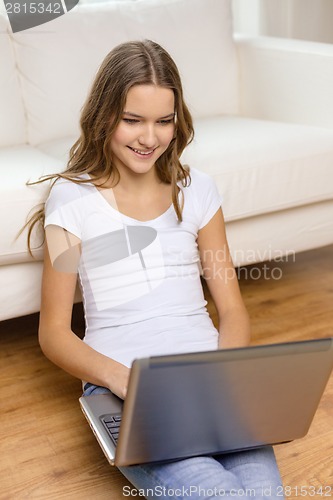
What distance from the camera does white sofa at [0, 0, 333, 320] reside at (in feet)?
5.72

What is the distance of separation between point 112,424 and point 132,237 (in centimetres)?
38

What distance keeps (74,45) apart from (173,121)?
0.78 metres

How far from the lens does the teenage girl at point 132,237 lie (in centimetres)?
135

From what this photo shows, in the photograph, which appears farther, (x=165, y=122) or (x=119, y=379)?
(x=165, y=122)

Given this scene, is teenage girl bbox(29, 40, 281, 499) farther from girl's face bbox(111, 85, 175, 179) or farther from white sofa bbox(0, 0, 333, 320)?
white sofa bbox(0, 0, 333, 320)

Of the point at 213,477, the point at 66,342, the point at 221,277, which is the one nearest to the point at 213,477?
the point at 213,477

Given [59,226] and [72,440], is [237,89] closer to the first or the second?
[59,226]

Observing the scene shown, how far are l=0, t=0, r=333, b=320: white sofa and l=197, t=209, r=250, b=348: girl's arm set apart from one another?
287 mm

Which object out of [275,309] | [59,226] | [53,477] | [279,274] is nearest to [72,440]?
[53,477]

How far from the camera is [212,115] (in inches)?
91.5

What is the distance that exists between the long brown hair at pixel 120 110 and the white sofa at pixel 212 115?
0.18 metres

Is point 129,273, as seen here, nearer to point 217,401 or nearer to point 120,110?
point 120,110

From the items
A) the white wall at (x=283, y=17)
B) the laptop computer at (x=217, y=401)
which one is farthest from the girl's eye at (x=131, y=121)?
the white wall at (x=283, y=17)

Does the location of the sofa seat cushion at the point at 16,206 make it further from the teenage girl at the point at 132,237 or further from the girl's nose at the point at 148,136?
the girl's nose at the point at 148,136
